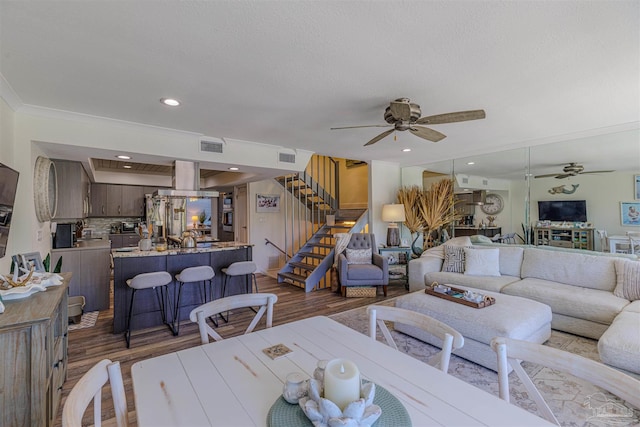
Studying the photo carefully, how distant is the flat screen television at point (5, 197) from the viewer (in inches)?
84.5

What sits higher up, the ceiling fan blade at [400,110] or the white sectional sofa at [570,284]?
the ceiling fan blade at [400,110]

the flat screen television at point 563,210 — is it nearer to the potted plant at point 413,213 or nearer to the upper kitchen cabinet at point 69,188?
the potted plant at point 413,213

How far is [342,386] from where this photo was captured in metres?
0.90

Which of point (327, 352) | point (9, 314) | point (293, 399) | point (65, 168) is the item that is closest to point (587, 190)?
point (327, 352)

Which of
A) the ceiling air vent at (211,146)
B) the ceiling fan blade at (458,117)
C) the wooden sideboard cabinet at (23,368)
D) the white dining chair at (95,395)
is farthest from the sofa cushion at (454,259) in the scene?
the wooden sideboard cabinet at (23,368)

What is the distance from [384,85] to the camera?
257 cm

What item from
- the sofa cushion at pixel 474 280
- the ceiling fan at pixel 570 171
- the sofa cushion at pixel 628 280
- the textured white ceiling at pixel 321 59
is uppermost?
the textured white ceiling at pixel 321 59

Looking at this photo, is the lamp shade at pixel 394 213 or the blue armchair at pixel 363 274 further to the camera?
the lamp shade at pixel 394 213

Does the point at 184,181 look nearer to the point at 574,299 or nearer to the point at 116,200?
the point at 116,200

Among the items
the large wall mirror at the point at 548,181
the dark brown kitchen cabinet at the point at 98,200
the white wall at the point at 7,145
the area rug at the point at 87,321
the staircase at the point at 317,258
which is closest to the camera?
the white wall at the point at 7,145

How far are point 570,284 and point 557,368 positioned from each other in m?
3.41

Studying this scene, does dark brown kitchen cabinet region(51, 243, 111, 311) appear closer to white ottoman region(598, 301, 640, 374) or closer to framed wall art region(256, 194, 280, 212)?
framed wall art region(256, 194, 280, 212)

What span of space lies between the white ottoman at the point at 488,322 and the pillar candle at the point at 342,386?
6.98 ft

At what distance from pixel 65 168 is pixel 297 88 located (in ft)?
12.7
